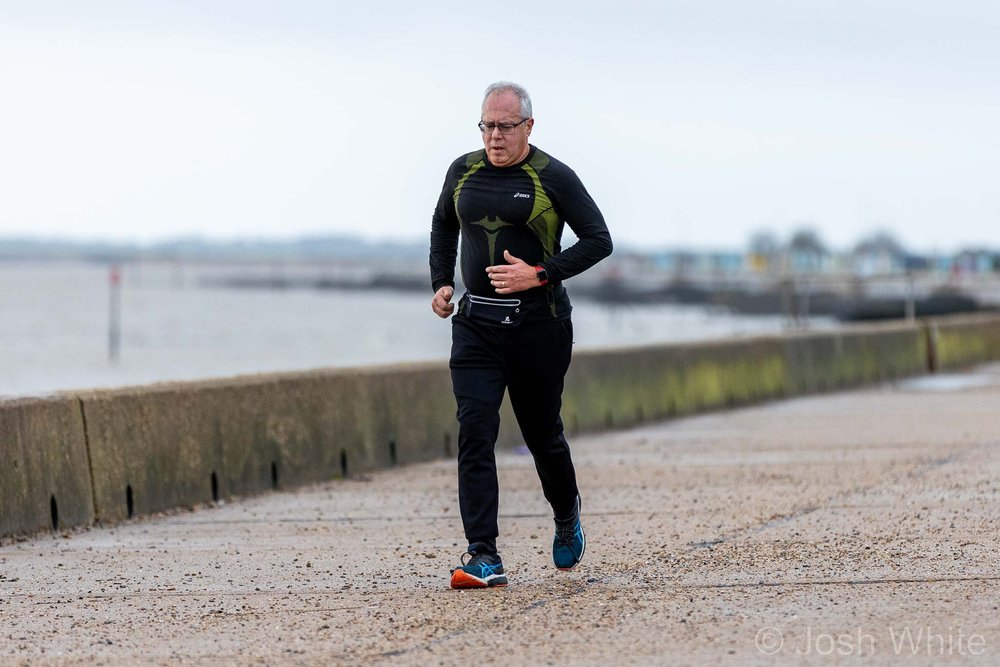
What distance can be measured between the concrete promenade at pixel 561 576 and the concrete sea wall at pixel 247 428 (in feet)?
0.79

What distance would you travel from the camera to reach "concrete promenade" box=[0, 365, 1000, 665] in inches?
219

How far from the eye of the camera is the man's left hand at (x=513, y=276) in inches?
262

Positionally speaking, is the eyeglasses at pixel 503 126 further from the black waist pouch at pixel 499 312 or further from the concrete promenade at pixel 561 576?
the concrete promenade at pixel 561 576

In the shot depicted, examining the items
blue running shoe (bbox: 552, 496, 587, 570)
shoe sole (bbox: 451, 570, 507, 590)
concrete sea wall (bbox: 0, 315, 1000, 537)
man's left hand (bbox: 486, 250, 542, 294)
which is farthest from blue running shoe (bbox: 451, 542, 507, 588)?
concrete sea wall (bbox: 0, 315, 1000, 537)

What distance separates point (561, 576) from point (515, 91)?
1.85 metres

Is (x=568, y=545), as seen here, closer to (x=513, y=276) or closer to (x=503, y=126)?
(x=513, y=276)

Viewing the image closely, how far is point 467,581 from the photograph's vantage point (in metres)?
6.63

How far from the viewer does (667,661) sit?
5.29m

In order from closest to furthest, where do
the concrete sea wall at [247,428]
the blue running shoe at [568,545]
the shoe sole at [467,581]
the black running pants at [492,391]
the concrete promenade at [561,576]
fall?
the concrete promenade at [561,576], the shoe sole at [467,581], the black running pants at [492,391], the blue running shoe at [568,545], the concrete sea wall at [247,428]

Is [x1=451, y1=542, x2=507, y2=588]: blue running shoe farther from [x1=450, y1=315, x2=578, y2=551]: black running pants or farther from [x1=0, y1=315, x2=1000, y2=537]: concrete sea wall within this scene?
[x1=0, y1=315, x2=1000, y2=537]: concrete sea wall

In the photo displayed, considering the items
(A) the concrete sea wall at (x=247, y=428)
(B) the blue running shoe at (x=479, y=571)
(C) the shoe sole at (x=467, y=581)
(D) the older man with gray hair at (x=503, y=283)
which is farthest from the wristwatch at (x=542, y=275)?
(A) the concrete sea wall at (x=247, y=428)

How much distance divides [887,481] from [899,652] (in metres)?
5.05

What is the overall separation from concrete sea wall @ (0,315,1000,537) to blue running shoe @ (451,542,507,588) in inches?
111

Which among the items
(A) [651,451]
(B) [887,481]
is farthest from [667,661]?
(A) [651,451]
